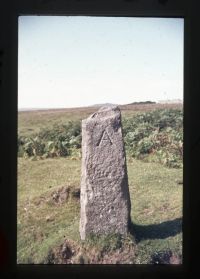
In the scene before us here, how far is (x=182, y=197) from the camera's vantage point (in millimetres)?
1816

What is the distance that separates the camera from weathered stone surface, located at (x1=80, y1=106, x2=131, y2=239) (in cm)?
202

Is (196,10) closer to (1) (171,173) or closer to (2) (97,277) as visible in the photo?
(1) (171,173)

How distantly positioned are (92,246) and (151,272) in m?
0.33

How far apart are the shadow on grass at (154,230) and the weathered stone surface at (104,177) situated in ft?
0.21

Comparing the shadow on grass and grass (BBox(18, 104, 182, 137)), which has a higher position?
grass (BBox(18, 104, 182, 137))

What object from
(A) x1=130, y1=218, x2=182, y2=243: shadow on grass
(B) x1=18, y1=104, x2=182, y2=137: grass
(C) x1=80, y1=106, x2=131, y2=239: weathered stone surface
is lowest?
(A) x1=130, y1=218, x2=182, y2=243: shadow on grass

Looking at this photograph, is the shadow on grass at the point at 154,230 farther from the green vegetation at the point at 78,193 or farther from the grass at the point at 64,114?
the grass at the point at 64,114

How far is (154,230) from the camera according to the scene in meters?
2.07

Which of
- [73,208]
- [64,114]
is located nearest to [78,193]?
[73,208]

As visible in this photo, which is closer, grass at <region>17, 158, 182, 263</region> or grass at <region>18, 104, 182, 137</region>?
grass at <region>17, 158, 182, 263</region>

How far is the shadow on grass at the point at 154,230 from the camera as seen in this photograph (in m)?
2.00

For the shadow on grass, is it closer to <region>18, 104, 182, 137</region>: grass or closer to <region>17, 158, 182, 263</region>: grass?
<region>17, 158, 182, 263</region>: grass

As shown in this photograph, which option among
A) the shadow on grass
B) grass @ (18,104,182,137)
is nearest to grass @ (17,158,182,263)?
the shadow on grass

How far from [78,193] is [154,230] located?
46cm
